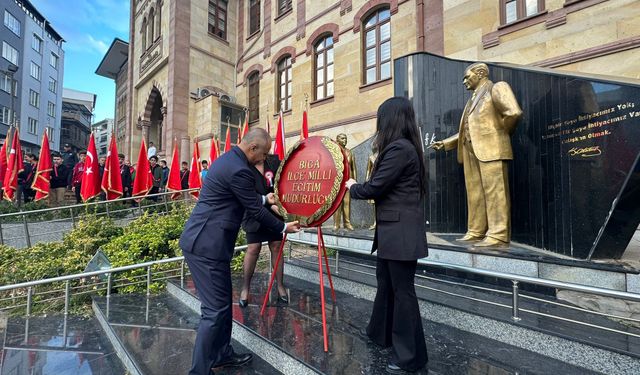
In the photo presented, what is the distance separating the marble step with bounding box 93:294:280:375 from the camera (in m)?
2.89

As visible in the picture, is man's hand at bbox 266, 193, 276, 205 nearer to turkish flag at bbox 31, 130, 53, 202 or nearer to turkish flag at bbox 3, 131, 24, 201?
turkish flag at bbox 31, 130, 53, 202

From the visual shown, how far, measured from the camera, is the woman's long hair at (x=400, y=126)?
2496mm

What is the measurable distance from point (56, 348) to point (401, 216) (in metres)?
3.99

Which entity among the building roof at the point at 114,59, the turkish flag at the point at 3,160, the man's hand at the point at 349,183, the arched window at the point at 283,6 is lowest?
the man's hand at the point at 349,183

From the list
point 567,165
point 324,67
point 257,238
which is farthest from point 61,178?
point 567,165

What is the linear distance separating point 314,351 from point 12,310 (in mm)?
5330

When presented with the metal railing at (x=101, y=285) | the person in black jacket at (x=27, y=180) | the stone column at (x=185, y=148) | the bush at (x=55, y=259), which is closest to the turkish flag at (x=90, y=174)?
the bush at (x=55, y=259)

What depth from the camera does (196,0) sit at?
18906 mm

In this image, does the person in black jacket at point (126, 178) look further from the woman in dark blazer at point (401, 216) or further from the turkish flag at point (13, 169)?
the woman in dark blazer at point (401, 216)

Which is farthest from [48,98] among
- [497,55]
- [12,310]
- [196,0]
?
[497,55]

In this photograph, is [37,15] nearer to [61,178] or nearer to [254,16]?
[254,16]

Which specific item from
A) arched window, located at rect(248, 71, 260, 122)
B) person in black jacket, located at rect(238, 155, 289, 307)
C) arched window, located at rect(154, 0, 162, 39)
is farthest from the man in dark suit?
arched window, located at rect(154, 0, 162, 39)

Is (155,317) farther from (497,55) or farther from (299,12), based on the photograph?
(299,12)
